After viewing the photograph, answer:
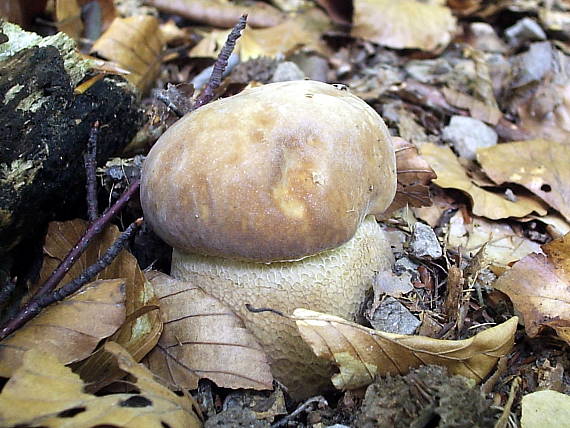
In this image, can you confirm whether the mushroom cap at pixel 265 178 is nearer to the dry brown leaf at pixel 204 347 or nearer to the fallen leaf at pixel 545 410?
the dry brown leaf at pixel 204 347

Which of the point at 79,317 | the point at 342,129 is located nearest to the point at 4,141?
the point at 79,317

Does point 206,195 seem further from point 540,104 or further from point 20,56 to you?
point 540,104

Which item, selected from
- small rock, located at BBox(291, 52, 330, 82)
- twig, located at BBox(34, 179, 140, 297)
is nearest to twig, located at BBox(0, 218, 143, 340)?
twig, located at BBox(34, 179, 140, 297)

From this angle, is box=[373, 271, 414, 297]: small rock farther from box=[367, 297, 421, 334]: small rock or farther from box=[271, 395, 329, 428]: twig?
box=[271, 395, 329, 428]: twig

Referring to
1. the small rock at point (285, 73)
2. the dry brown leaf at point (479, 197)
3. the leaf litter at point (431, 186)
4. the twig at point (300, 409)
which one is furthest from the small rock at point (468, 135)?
the twig at point (300, 409)

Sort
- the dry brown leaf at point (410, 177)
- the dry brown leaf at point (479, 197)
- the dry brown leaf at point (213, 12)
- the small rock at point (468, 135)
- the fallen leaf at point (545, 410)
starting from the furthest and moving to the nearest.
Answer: the dry brown leaf at point (213, 12) → the small rock at point (468, 135) → the dry brown leaf at point (479, 197) → the dry brown leaf at point (410, 177) → the fallen leaf at point (545, 410)

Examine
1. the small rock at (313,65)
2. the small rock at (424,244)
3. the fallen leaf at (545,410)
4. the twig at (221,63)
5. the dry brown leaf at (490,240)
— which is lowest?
the dry brown leaf at (490,240)
